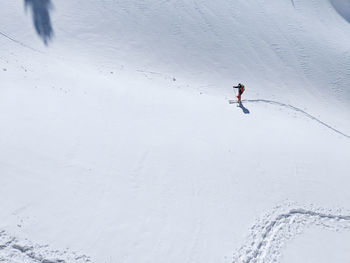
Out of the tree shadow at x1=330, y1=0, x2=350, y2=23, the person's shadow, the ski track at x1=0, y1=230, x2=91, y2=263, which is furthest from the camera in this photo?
the tree shadow at x1=330, y1=0, x2=350, y2=23

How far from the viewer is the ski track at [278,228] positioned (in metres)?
13.7

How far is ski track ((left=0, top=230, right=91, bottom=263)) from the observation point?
36.6 ft

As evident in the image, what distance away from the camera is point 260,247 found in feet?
45.9

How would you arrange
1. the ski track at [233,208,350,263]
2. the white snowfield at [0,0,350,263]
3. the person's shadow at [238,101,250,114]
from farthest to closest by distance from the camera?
the person's shadow at [238,101,250,114]
the ski track at [233,208,350,263]
the white snowfield at [0,0,350,263]

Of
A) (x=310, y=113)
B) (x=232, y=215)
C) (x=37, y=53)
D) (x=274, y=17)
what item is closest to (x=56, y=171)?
(x=232, y=215)

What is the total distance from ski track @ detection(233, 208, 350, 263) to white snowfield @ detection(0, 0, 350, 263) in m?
0.05

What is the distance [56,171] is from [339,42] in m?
25.1

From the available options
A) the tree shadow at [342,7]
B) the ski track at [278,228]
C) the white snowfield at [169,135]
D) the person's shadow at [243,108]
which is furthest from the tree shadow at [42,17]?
the tree shadow at [342,7]

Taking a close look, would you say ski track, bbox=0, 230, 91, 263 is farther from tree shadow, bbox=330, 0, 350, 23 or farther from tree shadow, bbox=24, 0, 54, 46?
tree shadow, bbox=330, 0, 350, 23

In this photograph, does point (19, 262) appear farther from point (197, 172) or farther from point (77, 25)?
point (77, 25)

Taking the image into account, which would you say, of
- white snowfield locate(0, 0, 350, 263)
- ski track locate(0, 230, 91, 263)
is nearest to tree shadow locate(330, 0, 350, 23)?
white snowfield locate(0, 0, 350, 263)

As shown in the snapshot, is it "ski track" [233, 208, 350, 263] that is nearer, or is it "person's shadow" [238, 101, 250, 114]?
"ski track" [233, 208, 350, 263]

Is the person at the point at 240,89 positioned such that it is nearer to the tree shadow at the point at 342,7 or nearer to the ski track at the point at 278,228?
the ski track at the point at 278,228

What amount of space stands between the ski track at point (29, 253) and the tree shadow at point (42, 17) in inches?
A: 570
